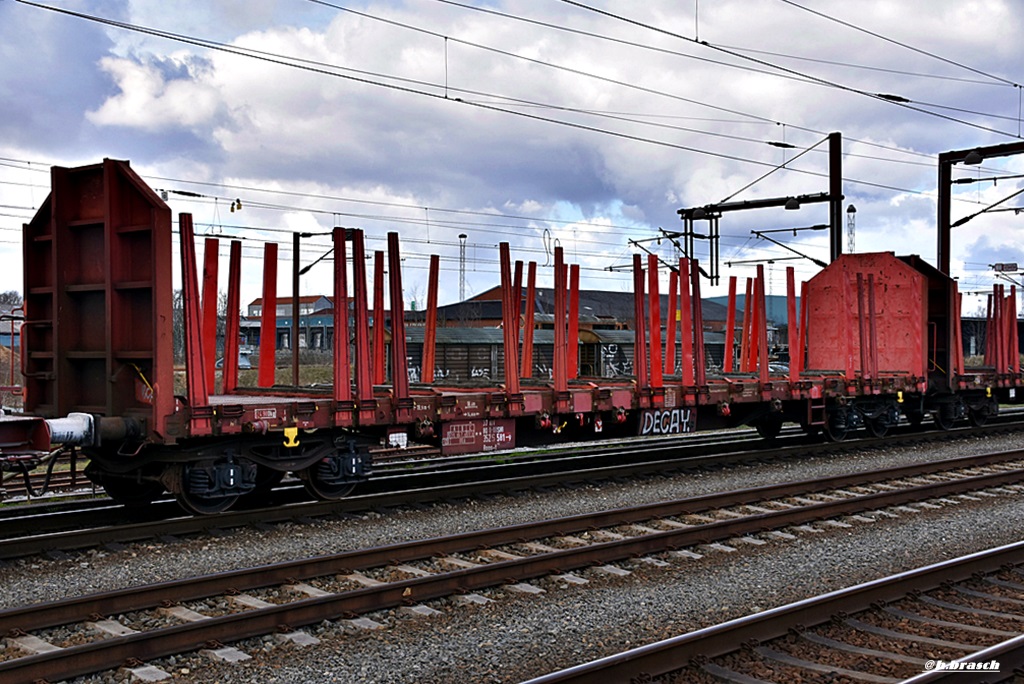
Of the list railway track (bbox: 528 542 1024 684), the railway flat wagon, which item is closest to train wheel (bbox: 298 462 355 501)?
the railway flat wagon

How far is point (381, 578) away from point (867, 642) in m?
3.86

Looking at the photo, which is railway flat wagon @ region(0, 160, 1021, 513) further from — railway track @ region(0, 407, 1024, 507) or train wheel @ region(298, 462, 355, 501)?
railway track @ region(0, 407, 1024, 507)

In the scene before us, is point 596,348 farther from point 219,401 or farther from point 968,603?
point 968,603

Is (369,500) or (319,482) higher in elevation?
(319,482)

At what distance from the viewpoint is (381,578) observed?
25.2 ft

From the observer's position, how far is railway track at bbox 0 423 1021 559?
881 cm

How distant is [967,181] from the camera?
26.2 m

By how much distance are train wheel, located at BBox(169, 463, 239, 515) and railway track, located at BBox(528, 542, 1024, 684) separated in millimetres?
5751

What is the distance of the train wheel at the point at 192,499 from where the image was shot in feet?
31.0

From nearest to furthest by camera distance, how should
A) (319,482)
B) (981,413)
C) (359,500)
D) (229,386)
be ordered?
(359,500)
(319,482)
(229,386)
(981,413)

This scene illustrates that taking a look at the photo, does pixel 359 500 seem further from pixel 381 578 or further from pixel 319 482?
pixel 381 578

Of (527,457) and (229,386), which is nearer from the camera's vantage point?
(229,386)

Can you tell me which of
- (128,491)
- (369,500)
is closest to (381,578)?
(369,500)

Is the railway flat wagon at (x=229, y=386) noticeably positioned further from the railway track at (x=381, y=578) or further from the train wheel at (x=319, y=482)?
the railway track at (x=381, y=578)
